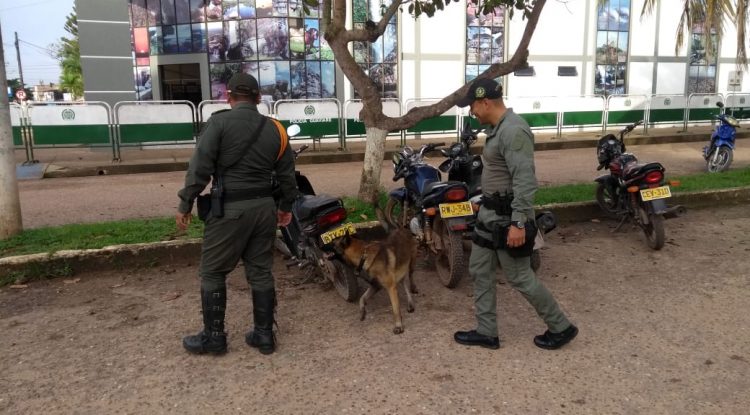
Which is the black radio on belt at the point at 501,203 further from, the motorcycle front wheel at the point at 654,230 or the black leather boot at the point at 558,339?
the motorcycle front wheel at the point at 654,230

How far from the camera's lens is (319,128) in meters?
14.0

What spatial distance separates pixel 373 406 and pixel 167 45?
1942cm

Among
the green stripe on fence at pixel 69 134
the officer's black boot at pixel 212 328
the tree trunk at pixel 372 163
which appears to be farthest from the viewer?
the green stripe on fence at pixel 69 134

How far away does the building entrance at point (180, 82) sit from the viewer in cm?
2041

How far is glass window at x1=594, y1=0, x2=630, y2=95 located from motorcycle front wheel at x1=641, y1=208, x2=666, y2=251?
55.4ft

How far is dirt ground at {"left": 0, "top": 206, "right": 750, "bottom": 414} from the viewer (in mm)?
3062

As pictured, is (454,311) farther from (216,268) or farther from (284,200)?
(216,268)

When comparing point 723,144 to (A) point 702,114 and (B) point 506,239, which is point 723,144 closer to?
(B) point 506,239

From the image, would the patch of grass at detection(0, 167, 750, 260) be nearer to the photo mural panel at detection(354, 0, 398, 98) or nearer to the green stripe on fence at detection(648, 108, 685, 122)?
the green stripe on fence at detection(648, 108, 685, 122)

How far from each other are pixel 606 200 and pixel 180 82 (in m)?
17.8

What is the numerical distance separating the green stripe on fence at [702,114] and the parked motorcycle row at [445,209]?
13.3 metres

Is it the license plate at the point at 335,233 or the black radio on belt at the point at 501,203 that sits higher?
the black radio on belt at the point at 501,203

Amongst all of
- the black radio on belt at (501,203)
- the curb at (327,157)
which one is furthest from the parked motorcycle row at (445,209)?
the curb at (327,157)

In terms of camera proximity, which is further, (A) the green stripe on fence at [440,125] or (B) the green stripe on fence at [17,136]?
(A) the green stripe on fence at [440,125]
